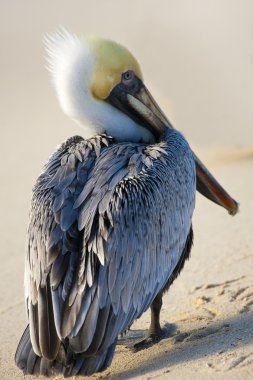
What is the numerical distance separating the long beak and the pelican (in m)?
0.08

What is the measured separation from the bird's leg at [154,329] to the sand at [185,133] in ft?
0.23

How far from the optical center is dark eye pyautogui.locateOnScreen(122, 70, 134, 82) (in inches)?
256

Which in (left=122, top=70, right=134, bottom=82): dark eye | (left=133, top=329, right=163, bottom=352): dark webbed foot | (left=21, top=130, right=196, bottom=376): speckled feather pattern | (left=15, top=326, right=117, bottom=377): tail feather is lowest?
(left=133, top=329, right=163, bottom=352): dark webbed foot

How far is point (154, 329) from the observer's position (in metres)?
5.88

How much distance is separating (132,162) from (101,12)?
11.9 m

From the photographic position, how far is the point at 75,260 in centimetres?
511

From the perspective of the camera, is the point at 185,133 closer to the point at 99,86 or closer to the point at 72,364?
the point at 99,86

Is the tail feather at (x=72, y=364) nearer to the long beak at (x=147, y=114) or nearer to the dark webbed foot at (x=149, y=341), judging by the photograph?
the dark webbed foot at (x=149, y=341)

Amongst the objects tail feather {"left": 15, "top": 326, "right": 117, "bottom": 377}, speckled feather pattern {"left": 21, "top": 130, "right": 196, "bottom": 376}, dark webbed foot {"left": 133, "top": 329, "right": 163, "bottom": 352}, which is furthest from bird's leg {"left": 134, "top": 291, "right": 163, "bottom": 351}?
tail feather {"left": 15, "top": 326, "right": 117, "bottom": 377}

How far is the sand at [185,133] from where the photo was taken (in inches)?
218

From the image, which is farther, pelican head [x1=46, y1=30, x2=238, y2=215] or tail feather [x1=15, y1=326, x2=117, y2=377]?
pelican head [x1=46, y1=30, x2=238, y2=215]

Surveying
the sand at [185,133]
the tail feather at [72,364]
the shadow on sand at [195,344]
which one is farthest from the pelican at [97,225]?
the sand at [185,133]

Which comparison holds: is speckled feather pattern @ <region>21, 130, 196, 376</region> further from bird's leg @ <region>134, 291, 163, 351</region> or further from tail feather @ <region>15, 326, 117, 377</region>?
bird's leg @ <region>134, 291, 163, 351</region>

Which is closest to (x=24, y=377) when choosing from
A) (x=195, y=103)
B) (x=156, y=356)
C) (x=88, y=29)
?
(x=156, y=356)
